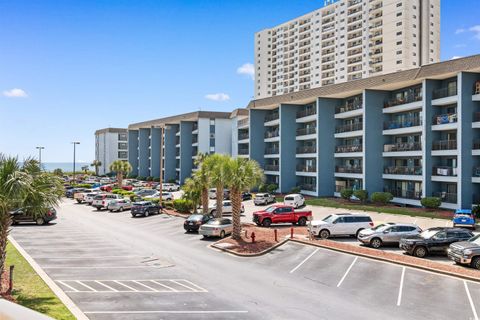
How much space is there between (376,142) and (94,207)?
120 ft

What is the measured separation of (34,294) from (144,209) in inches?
1155

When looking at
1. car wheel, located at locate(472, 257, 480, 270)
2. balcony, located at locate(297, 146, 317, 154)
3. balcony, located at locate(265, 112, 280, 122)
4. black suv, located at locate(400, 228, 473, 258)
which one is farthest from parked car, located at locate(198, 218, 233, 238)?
balcony, located at locate(265, 112, 280, 122)

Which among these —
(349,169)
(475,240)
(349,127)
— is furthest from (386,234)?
(349,127)

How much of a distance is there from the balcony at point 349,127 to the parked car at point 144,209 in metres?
26.4

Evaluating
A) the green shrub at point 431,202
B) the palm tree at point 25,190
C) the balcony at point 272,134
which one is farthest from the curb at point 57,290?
the balcony at point 272,134

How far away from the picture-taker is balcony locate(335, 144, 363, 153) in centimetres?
Answer: 5300

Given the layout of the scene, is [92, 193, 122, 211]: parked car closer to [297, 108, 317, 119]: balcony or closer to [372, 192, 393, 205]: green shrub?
[297, 108, 317, 119]: balcony

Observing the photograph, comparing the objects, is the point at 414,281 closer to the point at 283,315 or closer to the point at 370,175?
the point at 283,315

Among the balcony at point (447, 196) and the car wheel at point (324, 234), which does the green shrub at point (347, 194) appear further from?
the car wheel at point (324, 234)

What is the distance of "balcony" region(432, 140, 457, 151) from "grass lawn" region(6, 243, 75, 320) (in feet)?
124

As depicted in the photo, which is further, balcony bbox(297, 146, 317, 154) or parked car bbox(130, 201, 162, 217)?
balcony bbox(297, 146, 317, 154)

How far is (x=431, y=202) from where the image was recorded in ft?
135

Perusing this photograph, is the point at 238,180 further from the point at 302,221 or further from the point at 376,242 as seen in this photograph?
the point at 302,221

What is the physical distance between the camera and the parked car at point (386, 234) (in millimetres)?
27438
